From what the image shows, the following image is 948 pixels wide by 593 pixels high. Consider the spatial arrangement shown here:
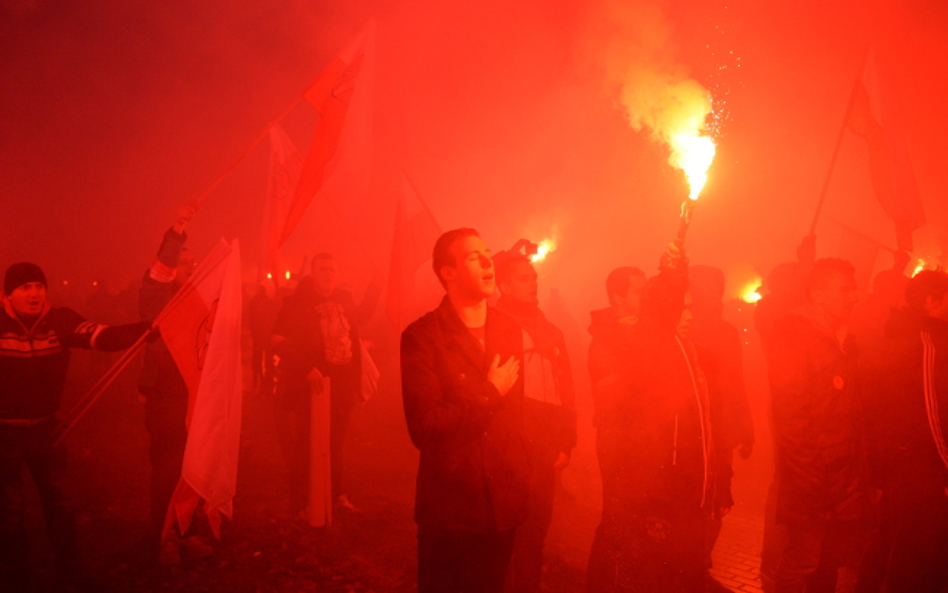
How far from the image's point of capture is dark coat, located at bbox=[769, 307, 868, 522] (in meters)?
3.58

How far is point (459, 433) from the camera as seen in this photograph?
8.17ft

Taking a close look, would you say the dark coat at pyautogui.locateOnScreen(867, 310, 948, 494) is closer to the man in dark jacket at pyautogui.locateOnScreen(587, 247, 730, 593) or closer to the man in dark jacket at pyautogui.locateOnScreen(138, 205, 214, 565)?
the man in dark jacket at pyautogui.locateOnScreen(587, 247, 730, 593)

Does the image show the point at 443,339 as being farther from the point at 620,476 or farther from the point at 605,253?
the point at 605,253

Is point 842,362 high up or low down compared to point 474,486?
up

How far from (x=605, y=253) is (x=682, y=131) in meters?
27.9

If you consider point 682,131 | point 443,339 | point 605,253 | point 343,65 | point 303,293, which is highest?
point 605,253

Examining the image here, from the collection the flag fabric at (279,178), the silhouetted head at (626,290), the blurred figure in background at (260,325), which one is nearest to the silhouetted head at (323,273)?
the flag fabric at (279,178)

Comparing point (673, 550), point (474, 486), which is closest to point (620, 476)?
point (673, 550)

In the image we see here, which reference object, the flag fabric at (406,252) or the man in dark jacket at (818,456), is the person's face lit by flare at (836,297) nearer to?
the man in dark jacket at (818,456)

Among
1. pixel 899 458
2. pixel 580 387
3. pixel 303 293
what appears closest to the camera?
pixel 899 458

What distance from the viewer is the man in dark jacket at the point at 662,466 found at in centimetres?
329

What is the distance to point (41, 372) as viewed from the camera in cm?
415

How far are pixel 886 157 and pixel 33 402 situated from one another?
8825mm

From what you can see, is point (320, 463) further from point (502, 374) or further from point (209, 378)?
point (502, 374)
